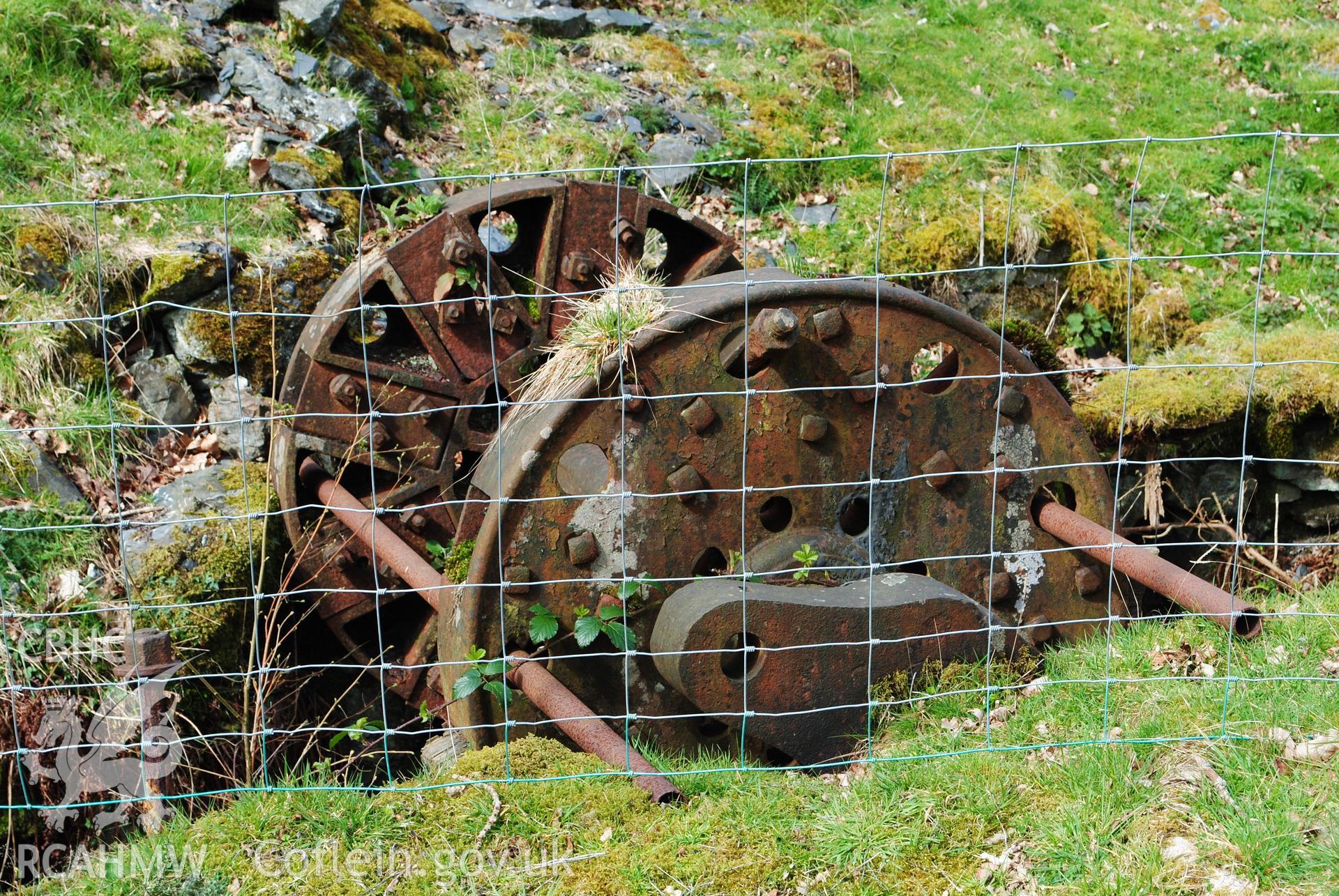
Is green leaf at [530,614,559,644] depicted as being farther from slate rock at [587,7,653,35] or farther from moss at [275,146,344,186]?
slate rock at [587,7,653,35]

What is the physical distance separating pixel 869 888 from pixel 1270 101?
396 inches

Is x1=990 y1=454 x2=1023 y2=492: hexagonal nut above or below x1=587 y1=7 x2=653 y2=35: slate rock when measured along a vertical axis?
below

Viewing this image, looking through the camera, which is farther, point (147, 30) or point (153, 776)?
point (147, 30)

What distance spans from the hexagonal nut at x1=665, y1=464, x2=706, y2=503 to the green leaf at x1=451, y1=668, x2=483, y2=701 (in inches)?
38.5

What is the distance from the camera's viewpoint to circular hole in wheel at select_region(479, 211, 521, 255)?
600 centimetres

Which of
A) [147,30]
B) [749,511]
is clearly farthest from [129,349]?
[749,511]

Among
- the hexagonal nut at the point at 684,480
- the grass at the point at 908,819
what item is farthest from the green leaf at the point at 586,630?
the hexagonal nut at the point at 684,480

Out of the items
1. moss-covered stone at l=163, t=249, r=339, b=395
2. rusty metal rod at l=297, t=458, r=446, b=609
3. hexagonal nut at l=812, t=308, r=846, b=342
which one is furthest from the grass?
moss-covered stone at l=163, t=249, r=339, b=395

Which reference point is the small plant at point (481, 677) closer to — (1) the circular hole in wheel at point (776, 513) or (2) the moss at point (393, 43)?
(1) the circular hole in wheel at point (776, 513)

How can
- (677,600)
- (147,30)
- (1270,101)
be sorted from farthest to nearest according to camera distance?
(1270,101), (147,30), (677,600)

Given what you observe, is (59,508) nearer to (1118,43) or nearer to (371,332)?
(371,332)

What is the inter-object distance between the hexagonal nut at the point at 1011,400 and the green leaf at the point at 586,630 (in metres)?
1.90

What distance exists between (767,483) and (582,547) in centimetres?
78

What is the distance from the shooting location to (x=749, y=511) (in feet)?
14.8
